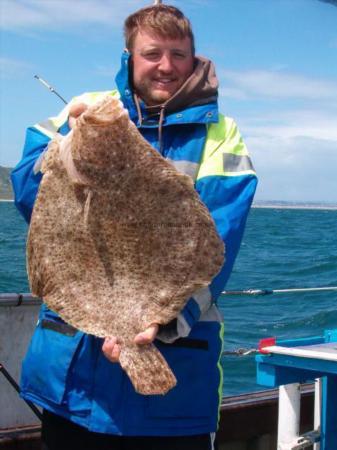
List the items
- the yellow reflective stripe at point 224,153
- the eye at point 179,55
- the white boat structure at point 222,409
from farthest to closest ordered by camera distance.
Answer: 1. the white boat structure at point 222,409
2. the eye at point 179,55
3. the yellow reflective stripe at point 224,153

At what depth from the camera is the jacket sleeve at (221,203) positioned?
9.71 feet

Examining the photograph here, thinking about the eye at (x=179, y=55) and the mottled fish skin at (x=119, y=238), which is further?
the eye at (x=179, y=55)

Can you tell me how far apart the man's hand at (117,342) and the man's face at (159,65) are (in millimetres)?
1013

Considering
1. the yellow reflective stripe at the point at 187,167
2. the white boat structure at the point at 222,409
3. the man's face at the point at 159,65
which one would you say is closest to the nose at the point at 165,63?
the man's face at the point at 159,65

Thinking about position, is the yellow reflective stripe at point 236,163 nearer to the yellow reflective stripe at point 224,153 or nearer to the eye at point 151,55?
the yellow reflective stripe at point 224,153

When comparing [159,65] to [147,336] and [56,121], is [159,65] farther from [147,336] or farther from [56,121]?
[147,336]

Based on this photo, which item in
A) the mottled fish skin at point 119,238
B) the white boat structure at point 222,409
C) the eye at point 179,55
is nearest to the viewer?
the mottled fish skin at point 119,238

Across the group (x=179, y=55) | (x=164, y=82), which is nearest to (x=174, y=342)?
(x=164, y=82)

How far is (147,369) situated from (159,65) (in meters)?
1.28

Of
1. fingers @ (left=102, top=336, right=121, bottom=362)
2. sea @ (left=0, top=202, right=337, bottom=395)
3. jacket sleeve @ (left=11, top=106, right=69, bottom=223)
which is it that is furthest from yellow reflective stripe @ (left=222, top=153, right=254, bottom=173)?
sea @ (left=0, top=202, right=337, bottom=395)

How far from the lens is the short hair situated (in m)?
3.16

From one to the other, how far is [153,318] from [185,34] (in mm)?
1229

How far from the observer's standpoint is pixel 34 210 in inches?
115

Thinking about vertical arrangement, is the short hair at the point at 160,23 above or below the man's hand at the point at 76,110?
above
